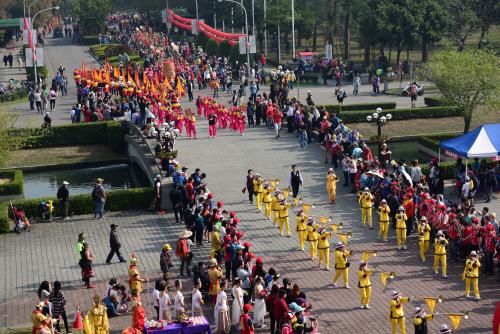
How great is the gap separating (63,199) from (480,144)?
573 inches

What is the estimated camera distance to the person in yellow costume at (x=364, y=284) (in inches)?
877

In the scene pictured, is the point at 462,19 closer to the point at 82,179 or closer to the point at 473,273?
the point at 82,179

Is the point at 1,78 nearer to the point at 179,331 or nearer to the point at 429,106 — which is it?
the point at 429,106

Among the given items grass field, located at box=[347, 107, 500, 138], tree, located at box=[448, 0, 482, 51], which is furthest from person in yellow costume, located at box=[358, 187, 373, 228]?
tree, located at box=[448, 0, 482, 51]

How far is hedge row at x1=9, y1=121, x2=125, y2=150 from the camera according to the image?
1794 inches

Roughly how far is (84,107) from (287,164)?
15998 mm

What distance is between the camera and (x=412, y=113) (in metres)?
47.5

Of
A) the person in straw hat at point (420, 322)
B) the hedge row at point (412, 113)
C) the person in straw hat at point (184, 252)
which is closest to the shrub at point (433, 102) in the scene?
the hedge row at point (412, 113)

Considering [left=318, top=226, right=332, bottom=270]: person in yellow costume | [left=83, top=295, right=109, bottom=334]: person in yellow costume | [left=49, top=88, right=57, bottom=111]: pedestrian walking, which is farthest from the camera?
[left=49, top=88, right=57, bottom=111]: pedestrian walking

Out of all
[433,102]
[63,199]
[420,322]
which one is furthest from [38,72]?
[420,322]

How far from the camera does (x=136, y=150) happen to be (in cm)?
4191

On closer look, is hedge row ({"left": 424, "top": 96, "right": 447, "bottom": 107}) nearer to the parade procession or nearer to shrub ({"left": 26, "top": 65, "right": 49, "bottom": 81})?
the parade procession

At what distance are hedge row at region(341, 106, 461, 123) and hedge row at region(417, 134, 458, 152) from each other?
→ 5.10 m

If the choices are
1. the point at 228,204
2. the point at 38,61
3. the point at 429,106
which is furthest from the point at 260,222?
the point at 38,61
